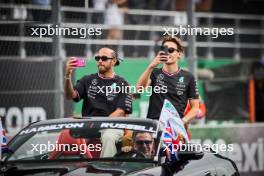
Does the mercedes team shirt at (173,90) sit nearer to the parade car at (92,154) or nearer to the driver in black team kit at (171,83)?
the driver in black team kit at (171,83)

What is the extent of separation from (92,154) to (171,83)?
8.21 feet

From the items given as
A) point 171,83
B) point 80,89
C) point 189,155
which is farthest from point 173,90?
point 189,155

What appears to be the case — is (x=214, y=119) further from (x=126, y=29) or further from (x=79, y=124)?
(x=79, y=124)

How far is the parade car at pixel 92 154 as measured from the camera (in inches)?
283

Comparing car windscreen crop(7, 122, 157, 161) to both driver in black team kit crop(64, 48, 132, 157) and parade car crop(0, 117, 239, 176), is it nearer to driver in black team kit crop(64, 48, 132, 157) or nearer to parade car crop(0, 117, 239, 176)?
parade car crop(0, 117, 239, 176)

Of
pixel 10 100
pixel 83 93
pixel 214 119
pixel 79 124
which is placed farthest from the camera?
pixel 214 119

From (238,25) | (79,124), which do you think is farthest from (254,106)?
(79,124)

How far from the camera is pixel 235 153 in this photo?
13836 mm

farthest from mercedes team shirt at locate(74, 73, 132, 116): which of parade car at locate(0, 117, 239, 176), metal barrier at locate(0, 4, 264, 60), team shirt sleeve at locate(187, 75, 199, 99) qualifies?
metal barrier at locate(0, 4, 264, 60)

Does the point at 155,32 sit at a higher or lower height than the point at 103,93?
higher

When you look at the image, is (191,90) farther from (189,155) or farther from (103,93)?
(189,155)

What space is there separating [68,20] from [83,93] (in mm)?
2652

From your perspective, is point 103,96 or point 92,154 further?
point 103,96

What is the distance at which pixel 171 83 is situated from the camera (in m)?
9.87
